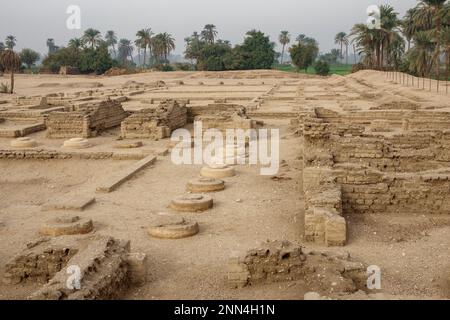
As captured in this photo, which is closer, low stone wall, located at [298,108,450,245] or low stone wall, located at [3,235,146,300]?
low stone wall, located at [3,235,146,300]

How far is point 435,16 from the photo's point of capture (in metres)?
44.9

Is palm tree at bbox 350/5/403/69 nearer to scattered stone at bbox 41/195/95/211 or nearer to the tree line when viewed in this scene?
the tree line

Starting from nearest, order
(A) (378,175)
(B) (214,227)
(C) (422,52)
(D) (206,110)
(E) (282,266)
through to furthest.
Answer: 1. (E) (282,266)
2. (B) (214,227)
3. (A) (378,175)
4. (D) (206,110)
5. (C) (422,52)

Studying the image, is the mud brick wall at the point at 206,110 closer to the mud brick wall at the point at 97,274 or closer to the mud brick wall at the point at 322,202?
the mud brick wall at the point at 322,202

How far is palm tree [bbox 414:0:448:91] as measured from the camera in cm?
4194

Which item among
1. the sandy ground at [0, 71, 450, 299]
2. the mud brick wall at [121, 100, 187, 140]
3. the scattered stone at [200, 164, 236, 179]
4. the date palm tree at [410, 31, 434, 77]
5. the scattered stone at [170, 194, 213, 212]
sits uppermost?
the date palm tree at [410, 31, 434, 77]

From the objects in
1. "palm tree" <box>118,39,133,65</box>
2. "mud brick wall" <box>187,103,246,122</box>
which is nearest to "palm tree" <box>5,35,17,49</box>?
"palm tree" <box>118,39,133,65</box>

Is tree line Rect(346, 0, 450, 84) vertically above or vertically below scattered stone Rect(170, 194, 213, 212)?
above

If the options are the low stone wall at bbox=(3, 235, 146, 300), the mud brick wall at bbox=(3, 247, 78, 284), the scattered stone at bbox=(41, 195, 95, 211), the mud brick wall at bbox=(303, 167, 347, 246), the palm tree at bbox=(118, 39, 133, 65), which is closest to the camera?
the low stone wall at bbox=(3, 235, 146, 300)

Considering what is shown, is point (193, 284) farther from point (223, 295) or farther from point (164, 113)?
point (164, 113)

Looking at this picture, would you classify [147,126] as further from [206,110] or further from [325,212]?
[325,212]

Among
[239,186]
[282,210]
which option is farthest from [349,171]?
[239,186]

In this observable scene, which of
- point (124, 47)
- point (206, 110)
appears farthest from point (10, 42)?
point (206, 110)

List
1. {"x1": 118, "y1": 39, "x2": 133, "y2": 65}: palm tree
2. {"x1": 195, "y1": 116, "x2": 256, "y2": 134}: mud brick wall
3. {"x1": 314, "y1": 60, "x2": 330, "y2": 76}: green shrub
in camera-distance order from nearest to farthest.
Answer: {"x1": 195, "y1": 116, "x2": 256, "y2": 134}: mud brick wall < {"x1": 314, "y1": 60, "x2": 330, "y2": 76}: green shrub < {"x1": 118, "y1": 39, "x2": 133, "y2": 65}: palm tree
